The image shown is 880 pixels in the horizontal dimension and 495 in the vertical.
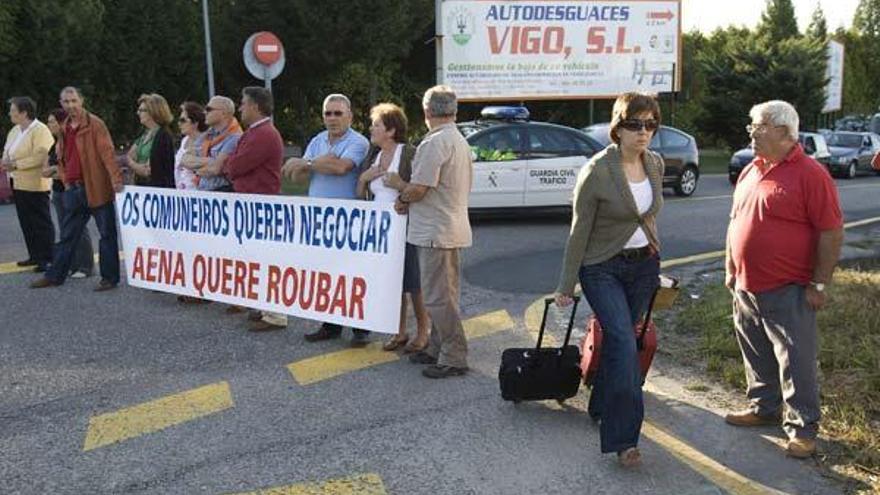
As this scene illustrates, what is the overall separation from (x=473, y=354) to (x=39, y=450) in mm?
2750

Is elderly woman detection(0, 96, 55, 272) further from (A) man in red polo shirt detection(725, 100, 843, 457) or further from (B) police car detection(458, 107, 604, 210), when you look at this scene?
(A) man in red polo shirt detection(725, 100, 843, 457)

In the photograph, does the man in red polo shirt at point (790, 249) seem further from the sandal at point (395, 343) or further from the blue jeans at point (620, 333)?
the sandal at point (395, 343)

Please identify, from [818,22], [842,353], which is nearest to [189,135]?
[842,353]

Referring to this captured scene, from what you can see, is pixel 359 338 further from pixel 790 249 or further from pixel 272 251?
pixel 790 249

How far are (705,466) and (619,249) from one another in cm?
111

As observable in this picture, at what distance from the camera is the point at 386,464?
4.02 meters

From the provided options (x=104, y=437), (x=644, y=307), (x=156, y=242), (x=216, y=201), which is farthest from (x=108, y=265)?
(x=644, y=307)

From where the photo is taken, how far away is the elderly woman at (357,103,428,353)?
5.51 meters

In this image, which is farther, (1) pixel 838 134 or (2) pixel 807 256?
(1) pixel 838 134

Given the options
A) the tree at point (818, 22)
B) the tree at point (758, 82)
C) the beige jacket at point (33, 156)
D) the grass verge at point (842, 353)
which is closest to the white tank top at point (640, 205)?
the grass verge at point (842, 353)

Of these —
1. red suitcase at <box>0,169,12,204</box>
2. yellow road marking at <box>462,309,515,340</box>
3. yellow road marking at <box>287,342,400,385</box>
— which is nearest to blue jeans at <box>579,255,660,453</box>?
yellow road marking at <box>287,342,400,385</box>

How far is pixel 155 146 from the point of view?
7.51 metres

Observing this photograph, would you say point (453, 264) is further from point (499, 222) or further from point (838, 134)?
A: point (838, 134)

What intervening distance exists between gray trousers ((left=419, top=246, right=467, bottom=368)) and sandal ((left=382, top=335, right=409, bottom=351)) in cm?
63
